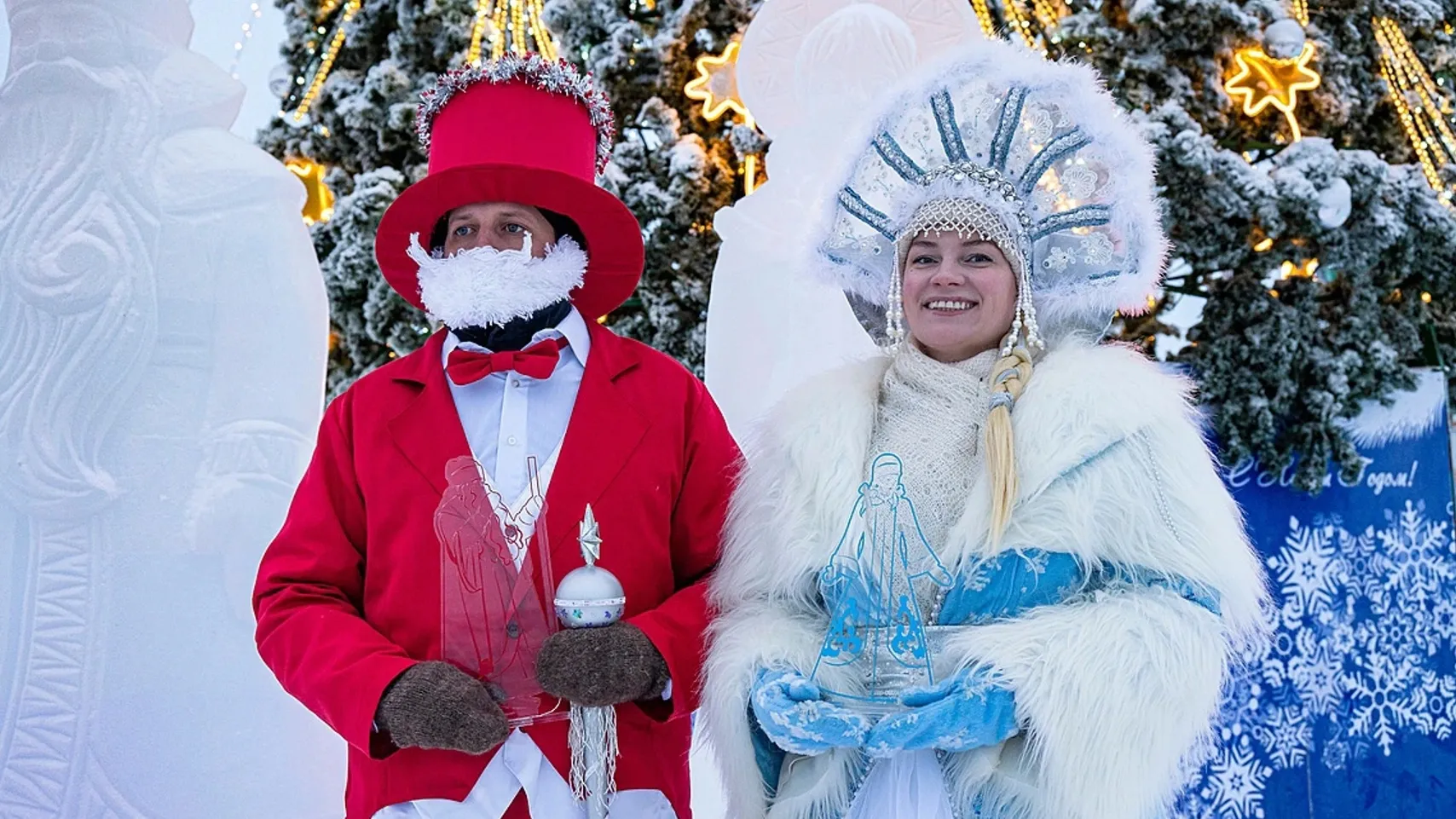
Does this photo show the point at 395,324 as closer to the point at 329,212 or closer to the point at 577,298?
the point at 329,212

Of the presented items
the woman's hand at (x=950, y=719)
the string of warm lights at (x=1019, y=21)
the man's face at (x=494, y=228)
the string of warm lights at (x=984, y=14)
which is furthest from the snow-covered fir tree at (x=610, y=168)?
the woman's hand at (x=950, y=719)

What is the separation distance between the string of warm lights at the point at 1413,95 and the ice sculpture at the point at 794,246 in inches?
94.7

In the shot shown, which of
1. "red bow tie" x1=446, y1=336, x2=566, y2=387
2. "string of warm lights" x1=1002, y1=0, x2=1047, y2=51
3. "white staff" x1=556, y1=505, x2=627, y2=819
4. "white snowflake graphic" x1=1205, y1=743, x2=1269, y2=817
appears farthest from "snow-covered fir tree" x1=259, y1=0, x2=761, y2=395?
"white staff" x1=556, y1=505, x2=627, y2=819

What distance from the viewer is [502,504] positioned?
6.63ft

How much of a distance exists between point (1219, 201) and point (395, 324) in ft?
10.2

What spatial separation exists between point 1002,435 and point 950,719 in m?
0.46

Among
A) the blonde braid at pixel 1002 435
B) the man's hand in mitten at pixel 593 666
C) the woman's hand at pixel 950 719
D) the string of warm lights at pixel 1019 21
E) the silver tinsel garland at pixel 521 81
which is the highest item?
the string of warm lights at pixel 1019 21

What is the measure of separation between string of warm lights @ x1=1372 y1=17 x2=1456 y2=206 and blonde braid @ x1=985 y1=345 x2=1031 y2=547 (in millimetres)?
3547

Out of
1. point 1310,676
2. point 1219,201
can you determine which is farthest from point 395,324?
point 1310,676

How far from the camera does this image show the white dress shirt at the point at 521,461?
2020 mm

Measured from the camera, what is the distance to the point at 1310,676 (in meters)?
4.84

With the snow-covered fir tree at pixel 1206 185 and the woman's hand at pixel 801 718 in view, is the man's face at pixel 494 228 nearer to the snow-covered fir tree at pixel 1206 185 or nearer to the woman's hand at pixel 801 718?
the woman's hand at pixel 801 718

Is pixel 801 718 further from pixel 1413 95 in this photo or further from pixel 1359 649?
pixel 1413 95

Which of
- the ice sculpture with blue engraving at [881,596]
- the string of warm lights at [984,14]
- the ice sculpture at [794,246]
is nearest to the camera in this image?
the ice sculpture with blue engraving at [881,596]
